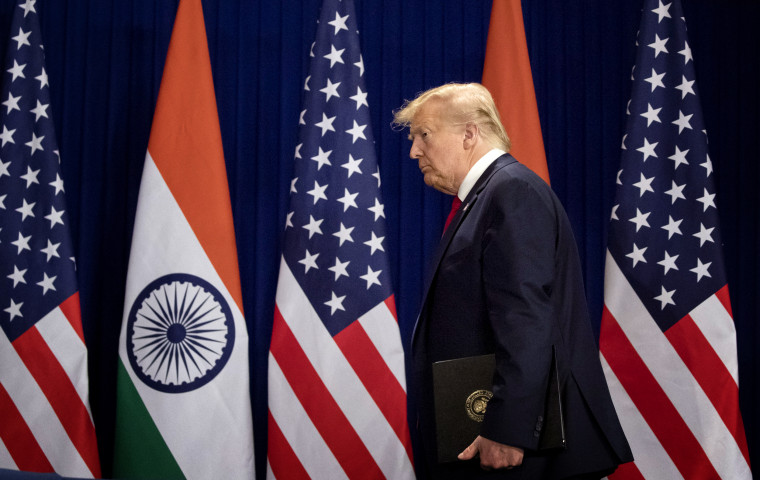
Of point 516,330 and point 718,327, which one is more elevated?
point 516,330

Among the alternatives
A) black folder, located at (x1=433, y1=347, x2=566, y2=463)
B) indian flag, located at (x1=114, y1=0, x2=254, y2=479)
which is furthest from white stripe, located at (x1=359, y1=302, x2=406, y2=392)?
black folder, located at (x1=433, y1=347, x2=566, y2=463)

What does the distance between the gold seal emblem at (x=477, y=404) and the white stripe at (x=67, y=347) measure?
170cm

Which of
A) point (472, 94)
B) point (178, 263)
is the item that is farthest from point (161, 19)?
point (472, 94)

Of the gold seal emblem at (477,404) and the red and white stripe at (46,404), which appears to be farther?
the red and white stripe at (46,404)

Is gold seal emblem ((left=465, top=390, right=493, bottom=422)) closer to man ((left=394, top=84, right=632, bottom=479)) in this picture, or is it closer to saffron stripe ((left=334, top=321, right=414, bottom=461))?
man ((left=394, top=84, right=632, bottom=479))

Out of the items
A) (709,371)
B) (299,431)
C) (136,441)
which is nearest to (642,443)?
(709,371)

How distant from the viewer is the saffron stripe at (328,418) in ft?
8.20

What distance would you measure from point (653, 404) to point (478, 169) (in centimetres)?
145

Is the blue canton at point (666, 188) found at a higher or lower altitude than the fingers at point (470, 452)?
higher

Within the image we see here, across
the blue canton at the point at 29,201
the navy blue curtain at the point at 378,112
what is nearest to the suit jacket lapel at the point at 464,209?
the navy blue curtain at the point at 378,112

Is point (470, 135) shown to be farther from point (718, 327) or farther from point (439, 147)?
point (718, 327)

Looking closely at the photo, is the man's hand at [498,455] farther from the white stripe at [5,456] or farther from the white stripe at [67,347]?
the white stripe at [5,456]

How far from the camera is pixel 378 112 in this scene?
10.2ft

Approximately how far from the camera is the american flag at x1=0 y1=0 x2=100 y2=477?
2.48m
